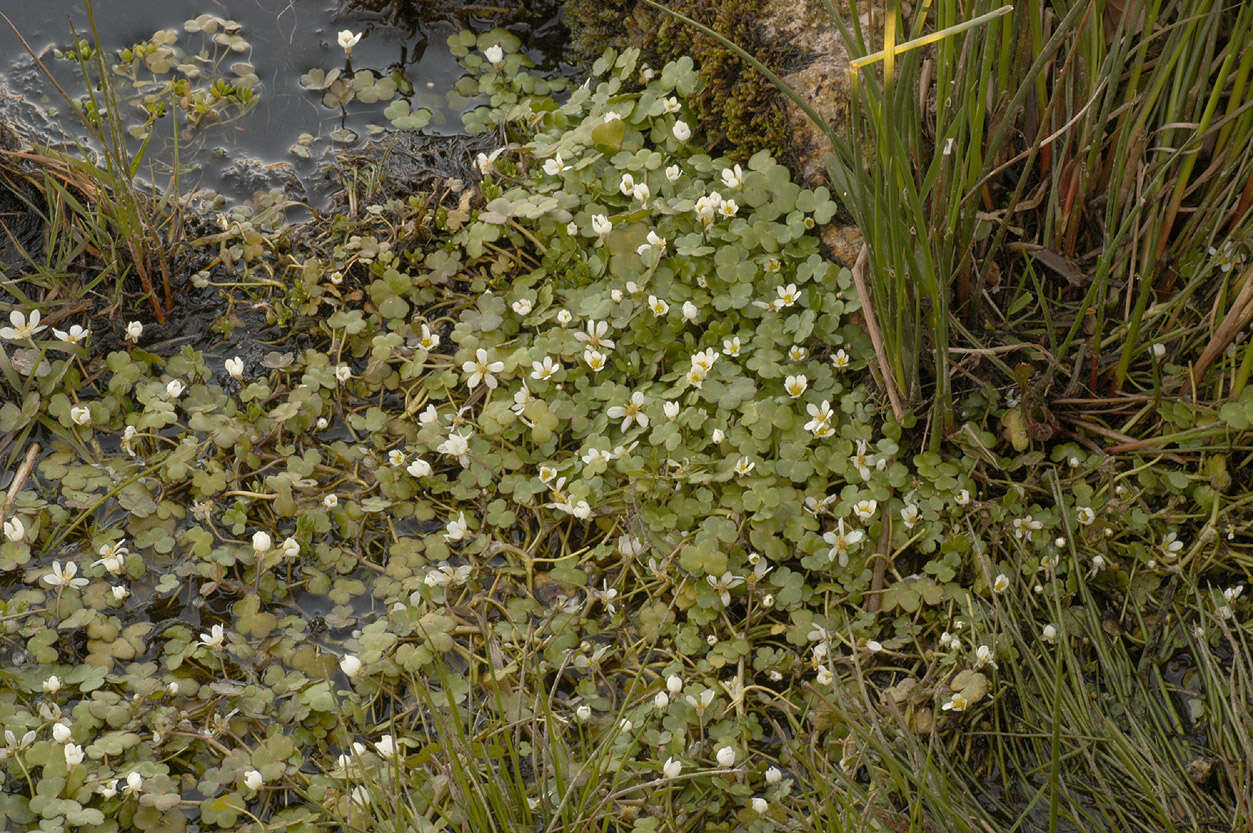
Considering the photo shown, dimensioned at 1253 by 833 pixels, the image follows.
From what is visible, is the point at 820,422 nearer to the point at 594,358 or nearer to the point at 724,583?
the point at 724,583

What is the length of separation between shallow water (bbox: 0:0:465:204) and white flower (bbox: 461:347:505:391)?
1178 mm

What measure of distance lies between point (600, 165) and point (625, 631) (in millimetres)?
1667

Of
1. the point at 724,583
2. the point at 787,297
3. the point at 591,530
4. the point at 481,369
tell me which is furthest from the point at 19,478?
the point at 787,297

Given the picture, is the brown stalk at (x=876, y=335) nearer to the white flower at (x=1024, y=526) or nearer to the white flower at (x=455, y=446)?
the white flower at (x=1024, y=526)

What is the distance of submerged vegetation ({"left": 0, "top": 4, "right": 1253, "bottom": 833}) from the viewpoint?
8.68 feet

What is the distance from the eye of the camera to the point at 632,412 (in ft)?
10.6

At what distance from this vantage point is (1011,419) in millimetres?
3047

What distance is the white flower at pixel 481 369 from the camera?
3324mm

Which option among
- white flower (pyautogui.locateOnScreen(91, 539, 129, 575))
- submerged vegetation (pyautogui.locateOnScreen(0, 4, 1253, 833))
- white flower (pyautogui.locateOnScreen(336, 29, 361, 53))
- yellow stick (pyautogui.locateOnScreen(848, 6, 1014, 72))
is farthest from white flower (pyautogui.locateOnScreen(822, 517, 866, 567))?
white flower (pyautogui.locateOnScreen(336, 29, 361, 53))

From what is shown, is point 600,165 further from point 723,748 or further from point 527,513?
point 723,748

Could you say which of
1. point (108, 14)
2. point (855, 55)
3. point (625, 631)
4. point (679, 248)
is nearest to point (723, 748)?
point (625, 631)

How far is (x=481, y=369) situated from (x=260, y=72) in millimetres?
A: 1890

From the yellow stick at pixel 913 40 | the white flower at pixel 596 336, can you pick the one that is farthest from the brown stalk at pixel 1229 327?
the white flower at pixel 596 336

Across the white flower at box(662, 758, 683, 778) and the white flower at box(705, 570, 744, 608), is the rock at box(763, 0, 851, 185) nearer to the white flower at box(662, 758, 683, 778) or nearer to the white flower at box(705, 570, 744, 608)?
the white flower at box(705, 570, 744, 608)
